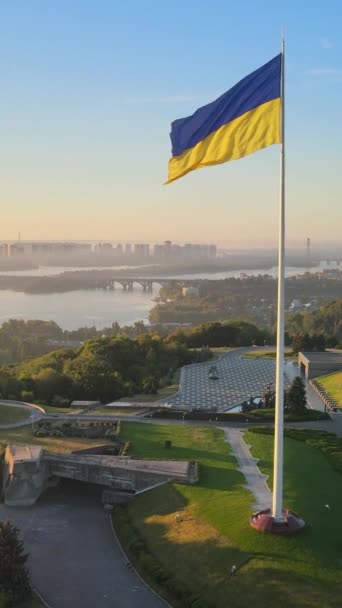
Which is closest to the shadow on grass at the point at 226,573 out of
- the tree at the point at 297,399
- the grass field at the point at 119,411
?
the tree at the point at 297,399

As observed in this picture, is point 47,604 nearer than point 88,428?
Yes

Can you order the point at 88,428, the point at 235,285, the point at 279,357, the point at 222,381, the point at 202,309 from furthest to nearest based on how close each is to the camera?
the point at 235,285 → the point at 202,309 → the point at 222,381 → the point at 88,428 → the point at 279,357

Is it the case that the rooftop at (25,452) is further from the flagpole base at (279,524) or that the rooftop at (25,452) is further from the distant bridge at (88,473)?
the flagpole base at (279,524)

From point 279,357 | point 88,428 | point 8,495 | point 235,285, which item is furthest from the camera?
point 235,285

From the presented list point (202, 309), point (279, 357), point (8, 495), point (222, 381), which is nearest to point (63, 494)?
point (8, 495)

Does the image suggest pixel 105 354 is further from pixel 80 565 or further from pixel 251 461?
pixel 80 565
